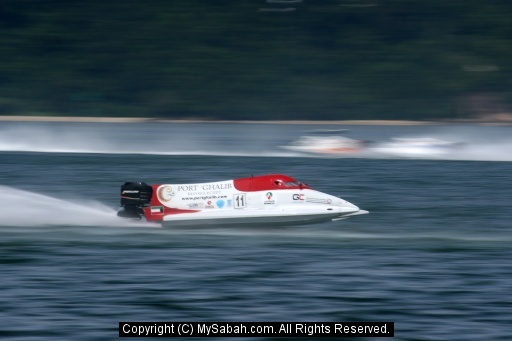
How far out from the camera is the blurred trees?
81375 millimetres

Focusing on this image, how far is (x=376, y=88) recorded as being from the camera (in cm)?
8231

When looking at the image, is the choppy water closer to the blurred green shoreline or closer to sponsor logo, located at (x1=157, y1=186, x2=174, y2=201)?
sponsor logo, located at (x1=157, y1=186, x2=174, y2=201)

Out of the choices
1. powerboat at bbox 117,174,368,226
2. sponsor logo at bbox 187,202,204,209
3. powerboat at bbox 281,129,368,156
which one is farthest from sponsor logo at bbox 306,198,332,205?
powerboat at bbox 281,129,368,156

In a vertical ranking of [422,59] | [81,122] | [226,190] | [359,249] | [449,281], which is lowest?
[449,281]

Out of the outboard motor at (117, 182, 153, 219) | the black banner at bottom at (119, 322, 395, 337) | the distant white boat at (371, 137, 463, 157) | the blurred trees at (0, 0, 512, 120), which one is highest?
the blurred trees at (0, 0, 512, 120)

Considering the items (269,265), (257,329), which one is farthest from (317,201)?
(257,329)

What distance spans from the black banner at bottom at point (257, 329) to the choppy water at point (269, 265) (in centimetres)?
28

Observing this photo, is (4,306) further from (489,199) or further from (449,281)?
(489,199)

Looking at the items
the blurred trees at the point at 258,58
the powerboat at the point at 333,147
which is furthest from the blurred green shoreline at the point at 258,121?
the powerboat at the point at 333,147

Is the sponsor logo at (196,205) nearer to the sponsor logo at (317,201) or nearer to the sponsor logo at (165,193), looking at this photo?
the sponsor logo at (165,193)

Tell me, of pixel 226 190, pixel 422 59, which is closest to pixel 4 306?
pixel 226 190

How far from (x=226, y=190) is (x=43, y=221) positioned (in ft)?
12.9

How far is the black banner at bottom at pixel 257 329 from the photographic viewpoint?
10703mm

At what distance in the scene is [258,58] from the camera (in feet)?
290
